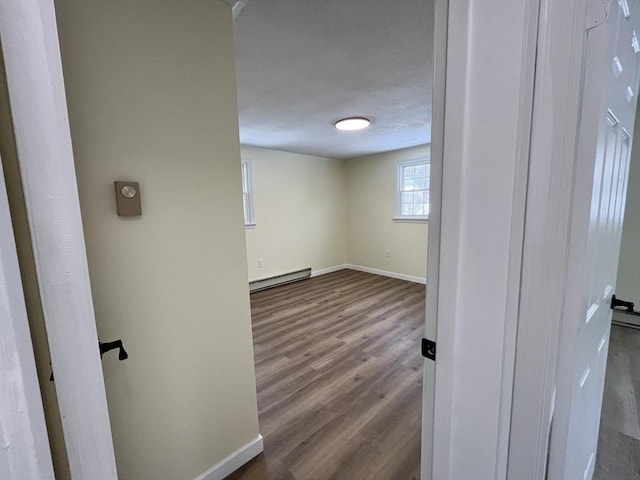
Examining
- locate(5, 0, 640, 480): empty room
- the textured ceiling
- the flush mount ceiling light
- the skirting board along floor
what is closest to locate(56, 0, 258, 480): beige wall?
locate(5, 0, 640, 480): empty room

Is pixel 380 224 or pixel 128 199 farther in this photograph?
pixel 380 224

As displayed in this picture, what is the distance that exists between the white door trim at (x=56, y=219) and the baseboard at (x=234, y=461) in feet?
4.12

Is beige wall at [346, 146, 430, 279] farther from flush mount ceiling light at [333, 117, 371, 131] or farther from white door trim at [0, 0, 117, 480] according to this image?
white door trim at [0, 0, 117, 480]

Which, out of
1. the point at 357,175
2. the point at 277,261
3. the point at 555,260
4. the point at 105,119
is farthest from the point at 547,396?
the point at 357,175

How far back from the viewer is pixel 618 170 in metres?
0.96

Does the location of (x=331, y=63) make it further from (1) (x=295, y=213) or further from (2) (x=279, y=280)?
(2) (x=279, y=280)

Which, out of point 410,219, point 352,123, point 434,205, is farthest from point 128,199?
point 410,219

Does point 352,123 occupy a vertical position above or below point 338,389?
above

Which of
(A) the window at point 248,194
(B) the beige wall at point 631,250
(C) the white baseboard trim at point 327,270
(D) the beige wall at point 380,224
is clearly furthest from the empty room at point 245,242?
(C) the white baseboard trim at point 327,270

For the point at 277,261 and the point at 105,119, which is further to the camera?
the point at 277,261

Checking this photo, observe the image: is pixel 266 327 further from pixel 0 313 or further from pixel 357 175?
pixel 357 175

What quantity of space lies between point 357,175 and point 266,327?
3.49m

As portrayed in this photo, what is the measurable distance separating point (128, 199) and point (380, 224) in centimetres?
460

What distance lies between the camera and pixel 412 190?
4785 mm
